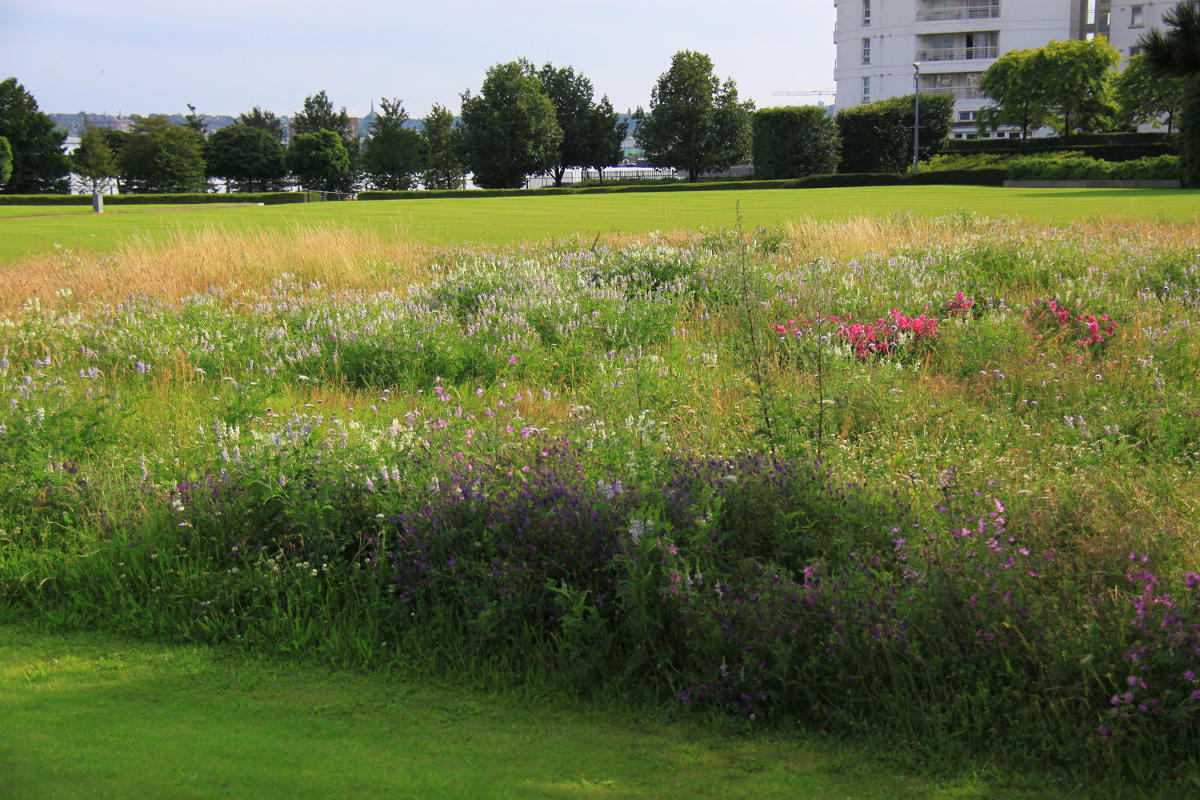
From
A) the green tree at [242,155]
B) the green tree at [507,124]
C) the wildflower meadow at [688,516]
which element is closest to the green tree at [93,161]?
the green tree at [242,155]

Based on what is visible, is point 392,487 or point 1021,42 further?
point 1021,42

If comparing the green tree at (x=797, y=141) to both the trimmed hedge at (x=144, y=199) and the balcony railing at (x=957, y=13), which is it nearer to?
the trimmed hedge at (x=144, y=199)

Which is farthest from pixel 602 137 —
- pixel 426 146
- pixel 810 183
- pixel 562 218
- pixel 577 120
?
pixel 562 218

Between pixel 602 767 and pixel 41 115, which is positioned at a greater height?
pixel 41 115

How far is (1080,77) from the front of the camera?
199 ft

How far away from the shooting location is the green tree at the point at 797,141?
57969mm

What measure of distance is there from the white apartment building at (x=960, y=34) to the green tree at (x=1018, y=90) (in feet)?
44.8

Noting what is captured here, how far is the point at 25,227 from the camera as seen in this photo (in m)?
25.3

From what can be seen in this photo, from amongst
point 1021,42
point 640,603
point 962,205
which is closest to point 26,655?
point 640,603

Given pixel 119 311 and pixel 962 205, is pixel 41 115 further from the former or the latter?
pixel 119 311

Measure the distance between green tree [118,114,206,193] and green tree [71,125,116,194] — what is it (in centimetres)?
145

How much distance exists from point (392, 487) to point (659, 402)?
247 cm

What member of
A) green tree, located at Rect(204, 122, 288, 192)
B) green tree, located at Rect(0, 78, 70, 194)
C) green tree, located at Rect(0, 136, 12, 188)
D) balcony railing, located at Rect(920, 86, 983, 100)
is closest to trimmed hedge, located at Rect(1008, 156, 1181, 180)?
balcony railing, located at Rect(920, 86, 983, 100)

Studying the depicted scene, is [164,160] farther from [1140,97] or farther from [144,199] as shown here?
[1140,97]
